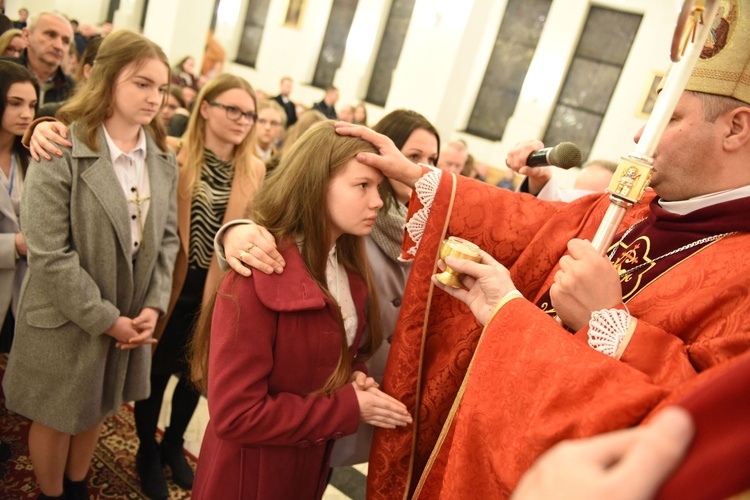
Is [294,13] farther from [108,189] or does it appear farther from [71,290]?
[71,290]

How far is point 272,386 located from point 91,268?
102cm

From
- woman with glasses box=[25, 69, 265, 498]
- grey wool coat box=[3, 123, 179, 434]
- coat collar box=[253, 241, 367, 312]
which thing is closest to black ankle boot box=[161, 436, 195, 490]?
woman with glasses box=[25, 69, 265, 498]

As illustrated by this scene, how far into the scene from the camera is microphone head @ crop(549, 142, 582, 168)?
1593mm

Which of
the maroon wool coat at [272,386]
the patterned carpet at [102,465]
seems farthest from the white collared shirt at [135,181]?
the patterned carpet at [102,465]

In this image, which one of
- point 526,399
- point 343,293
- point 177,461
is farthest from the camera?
point 177,461

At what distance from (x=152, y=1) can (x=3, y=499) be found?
14.0 m

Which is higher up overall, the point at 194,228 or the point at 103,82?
the point at 103,82

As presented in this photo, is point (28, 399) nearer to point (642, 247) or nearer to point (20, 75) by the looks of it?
point (20, 75)

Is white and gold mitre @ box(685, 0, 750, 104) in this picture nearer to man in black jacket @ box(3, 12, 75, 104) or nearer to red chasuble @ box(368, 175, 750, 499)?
red chasuble @ box(368, 175, 750, 499)

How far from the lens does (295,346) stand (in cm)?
158

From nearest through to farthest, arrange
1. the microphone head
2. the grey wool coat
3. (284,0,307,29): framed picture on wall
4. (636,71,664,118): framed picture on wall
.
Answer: the microphone head → the grey wool coat → (636,71,664,118): framed picture on wall → (284,0,307,29): framed picture on wall

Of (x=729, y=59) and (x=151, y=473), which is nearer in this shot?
(x=729, y=59)

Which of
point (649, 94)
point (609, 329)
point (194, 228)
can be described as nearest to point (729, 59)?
point (609, 329)

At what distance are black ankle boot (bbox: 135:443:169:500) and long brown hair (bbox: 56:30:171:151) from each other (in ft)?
5.23
